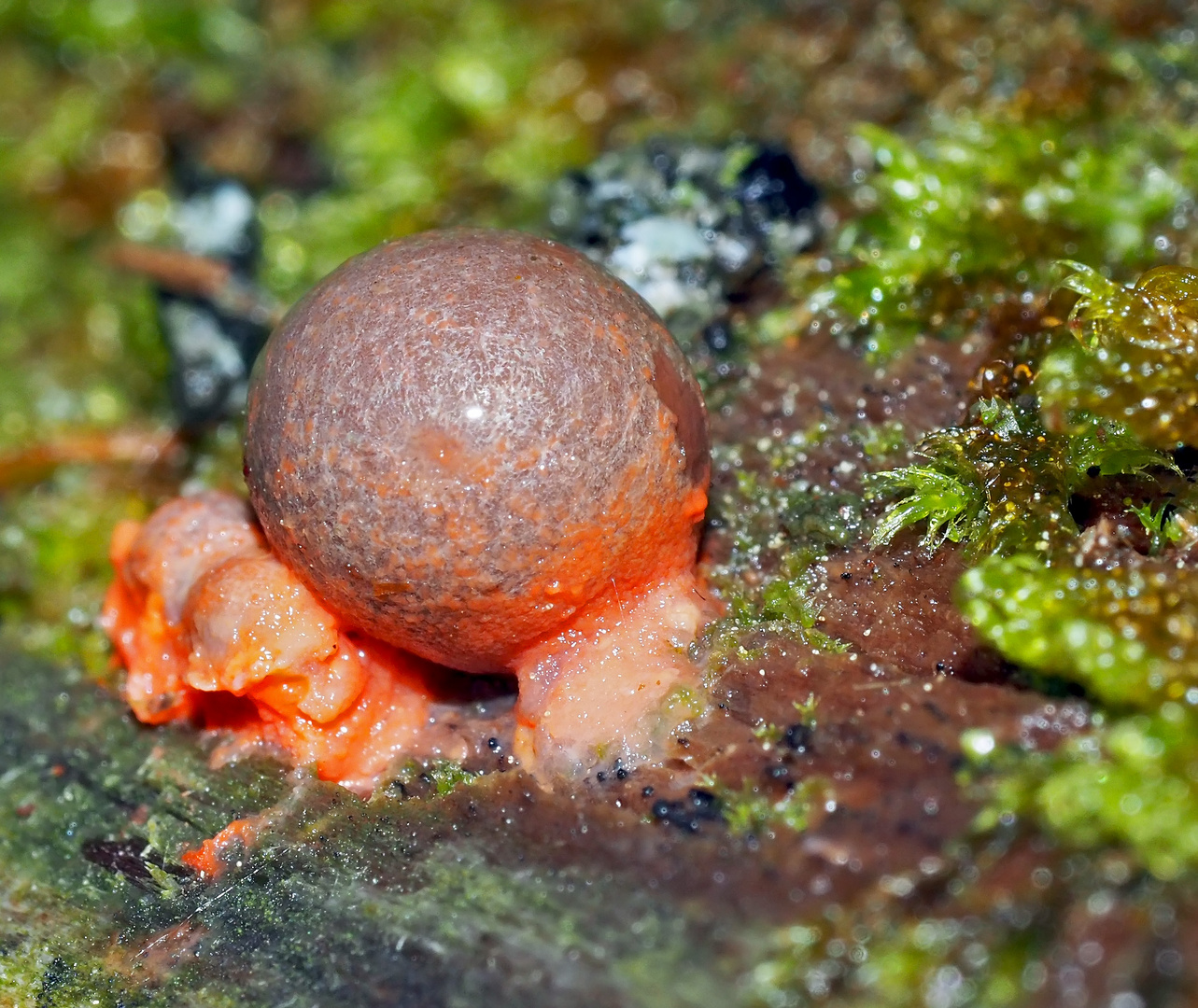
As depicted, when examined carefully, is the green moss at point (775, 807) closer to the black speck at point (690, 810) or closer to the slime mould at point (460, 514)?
the black speck at point (690, 810)

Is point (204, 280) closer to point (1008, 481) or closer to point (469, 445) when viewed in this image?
point (469, 445)

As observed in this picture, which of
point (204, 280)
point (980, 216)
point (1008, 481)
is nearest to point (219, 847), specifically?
point (1008, 481)

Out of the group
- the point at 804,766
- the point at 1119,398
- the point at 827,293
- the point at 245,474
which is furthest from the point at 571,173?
the point at 804,766

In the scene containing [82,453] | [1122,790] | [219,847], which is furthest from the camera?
[82,453]

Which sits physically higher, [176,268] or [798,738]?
[176,268]

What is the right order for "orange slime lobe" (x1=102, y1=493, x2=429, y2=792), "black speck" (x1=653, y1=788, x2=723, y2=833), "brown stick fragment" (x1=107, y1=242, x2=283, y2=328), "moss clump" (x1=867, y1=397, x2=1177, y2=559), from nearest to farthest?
"black speck" (x1=653, y1=788, x2=723, y2=833)
"moss clump" (x1=867, y1=397, x2=1177, y2=559)
"orange slime lobe" (x1=102, y1=493, x2=429, y2=792)
"brown stick fragment" (x1=107, y1=242, x2=283, y2=328)

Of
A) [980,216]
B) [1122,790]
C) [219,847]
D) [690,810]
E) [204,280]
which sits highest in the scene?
[980,216]

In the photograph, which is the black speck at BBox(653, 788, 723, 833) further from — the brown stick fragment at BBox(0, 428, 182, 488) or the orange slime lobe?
the brown stick fragment at BBox(0, 428, 182, 488)

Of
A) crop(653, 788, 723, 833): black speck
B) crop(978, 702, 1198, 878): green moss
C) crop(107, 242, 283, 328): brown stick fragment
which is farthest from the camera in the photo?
crop(107, 242, 283, 328): brown stick fragment

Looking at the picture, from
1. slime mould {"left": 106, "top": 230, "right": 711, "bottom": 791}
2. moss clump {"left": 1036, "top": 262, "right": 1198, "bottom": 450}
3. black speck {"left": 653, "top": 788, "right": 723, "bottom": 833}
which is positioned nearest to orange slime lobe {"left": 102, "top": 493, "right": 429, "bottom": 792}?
slime mould {"left": 106, "top": 230, "right": 711, "bottom": 791}
